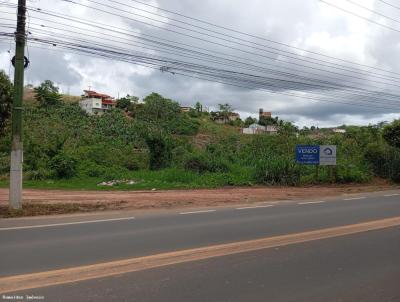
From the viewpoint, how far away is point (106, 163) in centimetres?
3158

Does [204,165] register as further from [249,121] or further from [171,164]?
[249,121]

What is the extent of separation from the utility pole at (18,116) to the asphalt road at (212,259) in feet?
6.67

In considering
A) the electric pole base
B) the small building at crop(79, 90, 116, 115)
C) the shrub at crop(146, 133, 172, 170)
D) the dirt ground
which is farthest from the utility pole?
the small building at crop(79, 90, 116, 115)

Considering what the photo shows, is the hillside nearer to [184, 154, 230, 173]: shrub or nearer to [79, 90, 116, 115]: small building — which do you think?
[184, 154, 230, 173]: shrub

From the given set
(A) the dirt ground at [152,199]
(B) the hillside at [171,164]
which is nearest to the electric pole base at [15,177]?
(A) the dirt ground at [152,199]

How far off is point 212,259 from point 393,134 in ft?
109

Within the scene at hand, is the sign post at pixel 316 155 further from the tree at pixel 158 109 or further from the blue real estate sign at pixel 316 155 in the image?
the tree at pixel 158 109

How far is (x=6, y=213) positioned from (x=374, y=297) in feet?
37.2

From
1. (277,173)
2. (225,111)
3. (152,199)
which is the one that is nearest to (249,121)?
(225,111)

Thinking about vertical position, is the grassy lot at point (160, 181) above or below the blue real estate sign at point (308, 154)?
below

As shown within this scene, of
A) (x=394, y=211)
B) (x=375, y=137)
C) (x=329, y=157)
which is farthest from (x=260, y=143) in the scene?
(x=394, y=211)

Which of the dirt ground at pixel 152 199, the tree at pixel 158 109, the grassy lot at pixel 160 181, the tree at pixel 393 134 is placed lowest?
the dirt ground at pixel 152 199

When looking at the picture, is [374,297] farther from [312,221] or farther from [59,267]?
[312,221]

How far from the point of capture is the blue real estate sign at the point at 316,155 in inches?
1079
